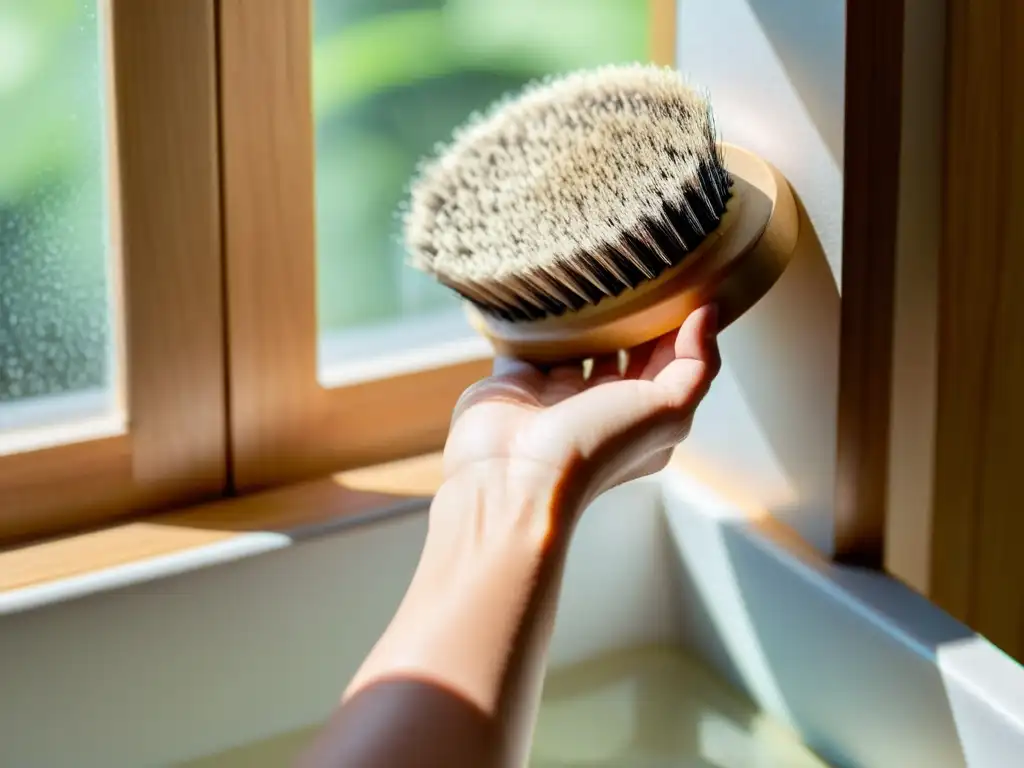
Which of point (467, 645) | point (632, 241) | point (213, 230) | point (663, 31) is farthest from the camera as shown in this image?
point (663, 31)

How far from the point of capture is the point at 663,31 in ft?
2.85

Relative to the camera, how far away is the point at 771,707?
0.78 meters

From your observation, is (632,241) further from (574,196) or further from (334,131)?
(334,131)

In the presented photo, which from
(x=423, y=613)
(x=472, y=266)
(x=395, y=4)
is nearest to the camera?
(x=423, y=613)

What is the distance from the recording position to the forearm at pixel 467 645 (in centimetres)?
52

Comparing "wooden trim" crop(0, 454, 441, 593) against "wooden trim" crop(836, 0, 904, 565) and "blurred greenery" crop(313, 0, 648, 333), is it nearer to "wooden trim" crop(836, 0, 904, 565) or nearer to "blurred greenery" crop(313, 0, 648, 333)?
"blurred greenery" crop(313, 0, 648, 333)

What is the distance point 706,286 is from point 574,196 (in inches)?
3.3

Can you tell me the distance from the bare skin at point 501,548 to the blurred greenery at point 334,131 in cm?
17

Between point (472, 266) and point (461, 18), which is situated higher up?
point (461, 18)

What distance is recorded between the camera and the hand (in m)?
0.64

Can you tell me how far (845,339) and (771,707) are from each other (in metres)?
0.22

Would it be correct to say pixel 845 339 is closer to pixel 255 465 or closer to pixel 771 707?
pixel 771 707

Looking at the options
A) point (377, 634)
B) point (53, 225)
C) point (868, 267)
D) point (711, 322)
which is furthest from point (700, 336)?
point (53, 225)

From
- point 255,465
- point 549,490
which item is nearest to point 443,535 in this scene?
point 549,490
